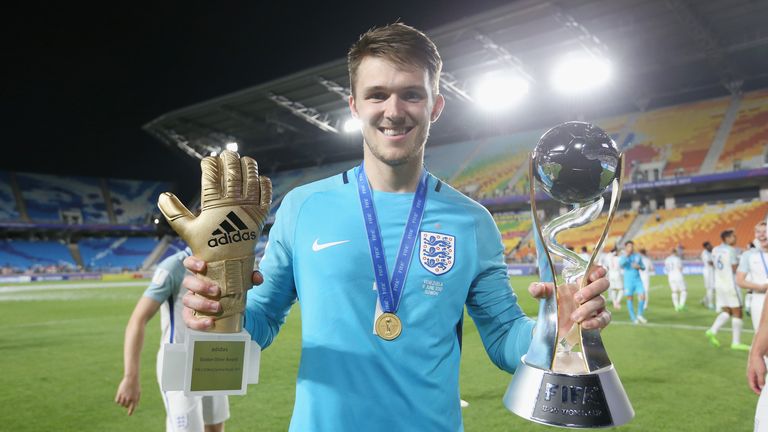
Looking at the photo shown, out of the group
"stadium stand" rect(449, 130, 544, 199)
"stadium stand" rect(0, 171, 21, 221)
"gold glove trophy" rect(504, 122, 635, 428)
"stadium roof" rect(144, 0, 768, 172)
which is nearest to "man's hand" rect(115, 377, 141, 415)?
"gold glove trophy" rect(504, 122, 635, 428)

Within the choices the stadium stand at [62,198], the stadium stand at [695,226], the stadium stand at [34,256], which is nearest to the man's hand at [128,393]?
the stadium stand at [695,226]

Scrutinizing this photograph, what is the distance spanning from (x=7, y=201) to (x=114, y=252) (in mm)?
8679

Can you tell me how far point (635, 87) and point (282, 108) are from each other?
20.5 metres

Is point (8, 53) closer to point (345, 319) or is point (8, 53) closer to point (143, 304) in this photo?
point (143, 304)

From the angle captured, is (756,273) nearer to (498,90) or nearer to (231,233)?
(231,233)

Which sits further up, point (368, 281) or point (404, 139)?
point (404, 139)

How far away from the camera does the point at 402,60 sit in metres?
1.55

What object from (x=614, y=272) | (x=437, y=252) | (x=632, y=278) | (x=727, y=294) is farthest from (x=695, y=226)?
(x=437, y=252)

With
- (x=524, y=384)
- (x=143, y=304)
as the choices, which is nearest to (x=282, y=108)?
(x=143, y=304)

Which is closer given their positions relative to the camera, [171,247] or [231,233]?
[231,233]

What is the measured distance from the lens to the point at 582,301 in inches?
46.9

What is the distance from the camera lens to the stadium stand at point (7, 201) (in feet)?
131

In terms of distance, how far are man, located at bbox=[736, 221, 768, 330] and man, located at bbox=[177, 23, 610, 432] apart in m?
5.42

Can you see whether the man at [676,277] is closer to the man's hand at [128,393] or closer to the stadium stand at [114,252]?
the man's hand at [128,393]
